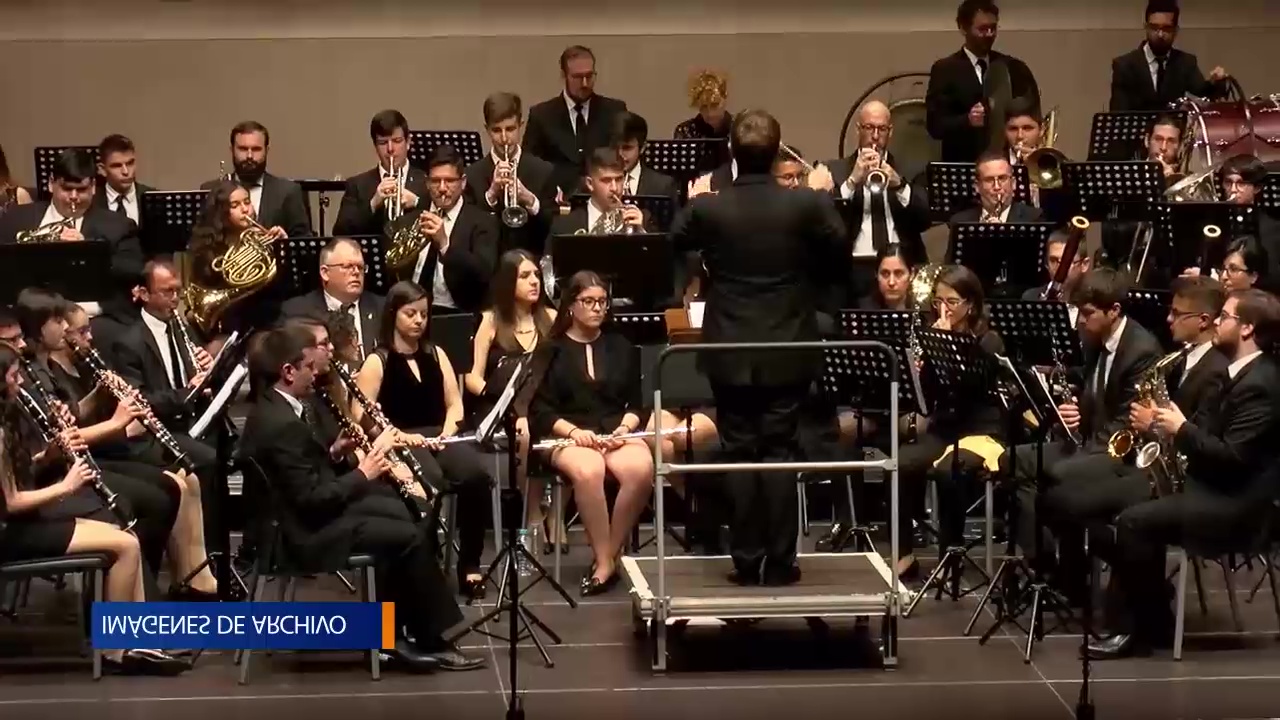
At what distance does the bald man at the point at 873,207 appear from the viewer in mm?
9672

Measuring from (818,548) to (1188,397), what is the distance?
1993mm

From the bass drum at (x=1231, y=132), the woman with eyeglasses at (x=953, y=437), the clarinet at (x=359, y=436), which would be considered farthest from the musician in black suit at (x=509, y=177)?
the bass drum at (x=1231, y=132)

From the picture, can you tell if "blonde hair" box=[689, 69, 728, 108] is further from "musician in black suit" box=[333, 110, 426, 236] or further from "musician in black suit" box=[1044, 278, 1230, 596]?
"musician in black suit" box=[1044, 278, 1230, 596]

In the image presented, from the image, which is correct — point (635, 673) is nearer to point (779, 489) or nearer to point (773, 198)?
point (779, 489)

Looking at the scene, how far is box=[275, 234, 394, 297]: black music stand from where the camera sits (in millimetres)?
8750

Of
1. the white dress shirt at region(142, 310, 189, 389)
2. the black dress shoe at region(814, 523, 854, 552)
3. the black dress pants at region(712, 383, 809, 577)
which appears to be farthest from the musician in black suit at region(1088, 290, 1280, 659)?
the white dress shirt at region(142, 310, 189, 389)

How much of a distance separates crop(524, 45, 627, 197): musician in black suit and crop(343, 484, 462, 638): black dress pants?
3.68 meters

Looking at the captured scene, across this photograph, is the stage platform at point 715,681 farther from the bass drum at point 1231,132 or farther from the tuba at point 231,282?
the bass drum at point 1231,132

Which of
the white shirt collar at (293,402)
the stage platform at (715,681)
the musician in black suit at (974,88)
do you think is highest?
the musician in black suit at (974,88)

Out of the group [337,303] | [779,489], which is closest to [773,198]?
[779,489]

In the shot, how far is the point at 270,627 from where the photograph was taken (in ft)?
22.9

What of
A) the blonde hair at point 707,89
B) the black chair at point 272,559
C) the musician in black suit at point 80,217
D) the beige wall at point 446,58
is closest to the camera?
the black chair at point 272,559

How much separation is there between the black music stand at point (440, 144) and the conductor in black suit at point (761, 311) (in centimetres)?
301

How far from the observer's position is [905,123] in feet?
39.9
